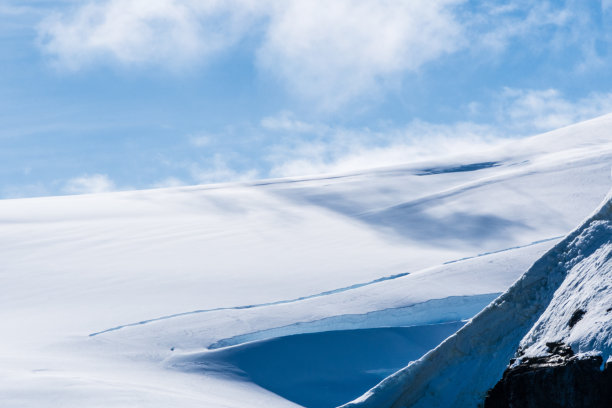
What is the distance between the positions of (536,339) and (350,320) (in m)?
5.73

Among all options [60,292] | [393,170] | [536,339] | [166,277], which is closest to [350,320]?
[166,277]

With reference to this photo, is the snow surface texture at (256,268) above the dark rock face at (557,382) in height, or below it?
above

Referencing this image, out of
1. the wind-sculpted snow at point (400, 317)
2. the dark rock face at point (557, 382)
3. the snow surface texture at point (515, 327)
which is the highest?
the wind-sculpted snow at point (400, 317)

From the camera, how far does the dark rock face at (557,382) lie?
2436 mm

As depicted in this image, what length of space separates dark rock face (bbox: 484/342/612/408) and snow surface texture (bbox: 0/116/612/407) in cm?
338

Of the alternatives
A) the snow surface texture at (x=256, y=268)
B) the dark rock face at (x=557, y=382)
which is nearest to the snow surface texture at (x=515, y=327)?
the dark rock face at (x=557, y=382)

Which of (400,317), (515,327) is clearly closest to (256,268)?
(400,317)

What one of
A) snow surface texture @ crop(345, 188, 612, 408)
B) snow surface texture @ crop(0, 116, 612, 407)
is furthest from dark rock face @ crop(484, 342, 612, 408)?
snow surface texture @ crop(0, 116, 612, 407)

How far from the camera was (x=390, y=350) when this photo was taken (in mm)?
7738

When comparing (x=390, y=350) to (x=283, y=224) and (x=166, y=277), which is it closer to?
(x=166, y=277)

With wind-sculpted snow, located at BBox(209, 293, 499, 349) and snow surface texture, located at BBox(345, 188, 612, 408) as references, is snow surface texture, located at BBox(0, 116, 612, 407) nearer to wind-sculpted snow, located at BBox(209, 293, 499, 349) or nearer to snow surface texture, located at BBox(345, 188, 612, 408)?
wind-sculpted snow, located at BBox(209, 293, 499, 349)

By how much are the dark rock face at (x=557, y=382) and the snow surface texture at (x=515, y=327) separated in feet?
0.27

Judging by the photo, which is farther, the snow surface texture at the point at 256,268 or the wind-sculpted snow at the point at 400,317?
the wind-sculpted snow at the point at 400,317

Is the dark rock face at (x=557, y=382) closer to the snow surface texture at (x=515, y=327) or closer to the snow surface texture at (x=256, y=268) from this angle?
the snow surface texture at (x=515, y=327)
